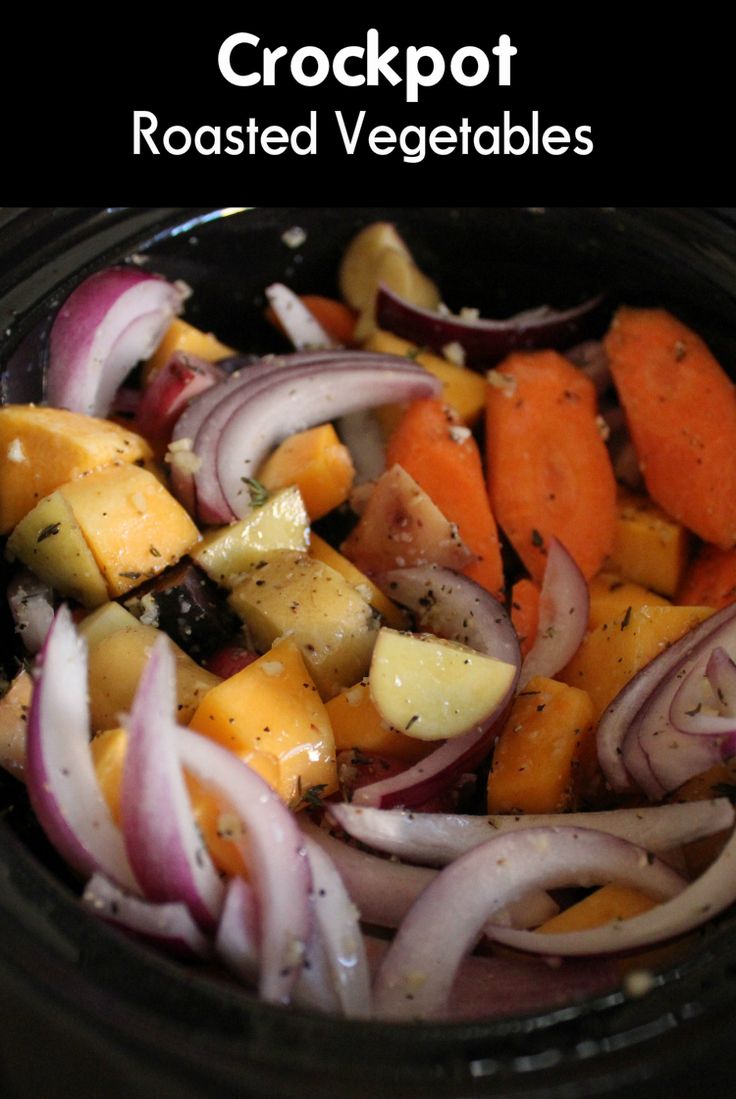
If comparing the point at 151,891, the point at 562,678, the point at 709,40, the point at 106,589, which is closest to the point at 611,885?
the point at 562,678

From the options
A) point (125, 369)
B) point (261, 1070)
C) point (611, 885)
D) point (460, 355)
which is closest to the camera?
point (261, 1070)

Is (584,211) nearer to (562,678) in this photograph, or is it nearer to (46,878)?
(562,678)

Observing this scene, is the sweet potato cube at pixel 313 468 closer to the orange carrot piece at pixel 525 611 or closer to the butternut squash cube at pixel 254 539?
the butternut squash cube at pixel 254 539

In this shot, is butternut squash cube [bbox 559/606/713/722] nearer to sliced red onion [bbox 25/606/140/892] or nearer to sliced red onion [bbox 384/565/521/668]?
sliced red onion [bbox 384/565/521/668]

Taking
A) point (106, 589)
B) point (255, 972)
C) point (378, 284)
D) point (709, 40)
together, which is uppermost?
point (709, 40)

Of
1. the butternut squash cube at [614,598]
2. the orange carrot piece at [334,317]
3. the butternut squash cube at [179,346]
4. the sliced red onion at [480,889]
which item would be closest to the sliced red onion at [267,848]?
the sliced red onion at [480,889]
